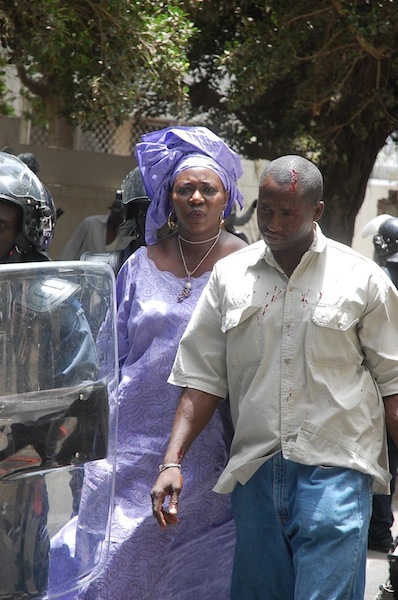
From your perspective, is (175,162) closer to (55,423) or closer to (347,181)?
(55,423)

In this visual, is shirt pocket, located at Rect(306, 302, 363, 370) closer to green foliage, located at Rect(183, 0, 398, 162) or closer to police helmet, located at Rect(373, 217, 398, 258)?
police helmet, located at Rect(373, 217, 398, 258)

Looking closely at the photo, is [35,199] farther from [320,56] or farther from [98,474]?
[320,56]

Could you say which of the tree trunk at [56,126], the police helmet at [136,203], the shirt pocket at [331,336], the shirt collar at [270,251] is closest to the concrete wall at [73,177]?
the tree trunk at [56,126]

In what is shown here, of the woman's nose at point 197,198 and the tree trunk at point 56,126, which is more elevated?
the woman's nose at point 197,198

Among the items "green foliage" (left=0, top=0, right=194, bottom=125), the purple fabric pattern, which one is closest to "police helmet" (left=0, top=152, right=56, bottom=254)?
the purple fabric pattern

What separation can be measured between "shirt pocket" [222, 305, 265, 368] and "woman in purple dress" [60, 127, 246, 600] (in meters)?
0.39

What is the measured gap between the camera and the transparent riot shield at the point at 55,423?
8.96 feet

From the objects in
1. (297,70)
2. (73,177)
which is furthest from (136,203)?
(73,177)

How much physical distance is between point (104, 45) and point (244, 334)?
4.06 m

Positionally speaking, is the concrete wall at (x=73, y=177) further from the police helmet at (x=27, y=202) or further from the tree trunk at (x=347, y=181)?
the police helmet at (x=27, y=202)

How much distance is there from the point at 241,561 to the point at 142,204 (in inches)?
83.7

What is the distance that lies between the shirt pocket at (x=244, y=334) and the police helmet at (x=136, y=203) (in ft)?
5.60

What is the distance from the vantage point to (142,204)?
5141mm

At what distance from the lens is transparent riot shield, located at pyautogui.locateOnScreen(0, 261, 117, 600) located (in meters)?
2.73
